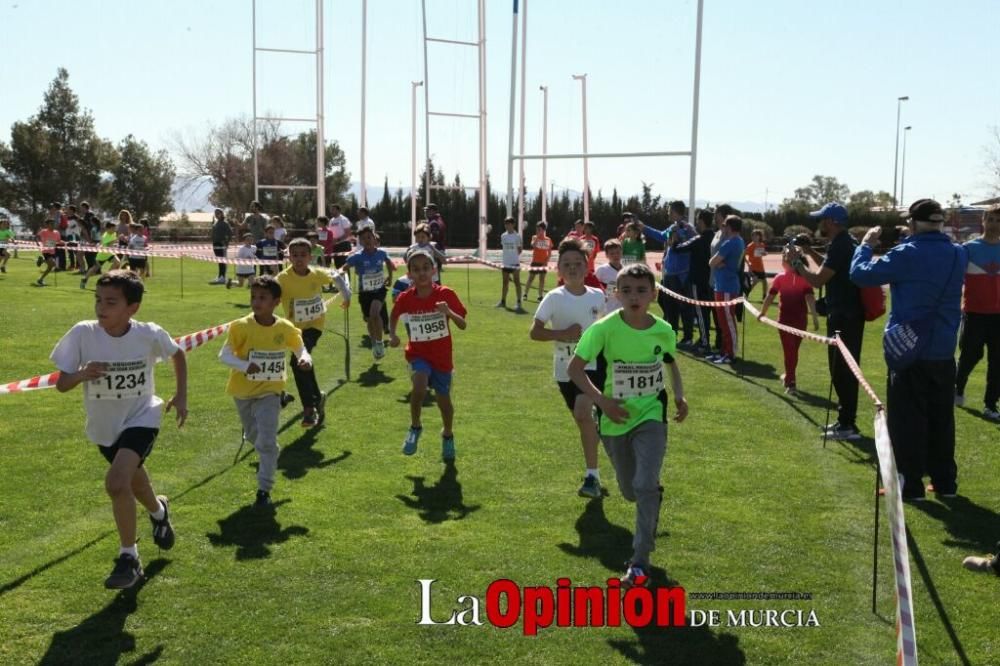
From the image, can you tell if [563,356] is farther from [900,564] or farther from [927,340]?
[900,564]

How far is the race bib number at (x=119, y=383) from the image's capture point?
18.8 ft

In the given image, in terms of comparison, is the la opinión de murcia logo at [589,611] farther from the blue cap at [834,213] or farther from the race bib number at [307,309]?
the race bib number at [307,309]

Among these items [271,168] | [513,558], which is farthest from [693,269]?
[271,168]

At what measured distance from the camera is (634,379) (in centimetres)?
582

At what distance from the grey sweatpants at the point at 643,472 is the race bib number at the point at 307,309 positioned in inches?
214

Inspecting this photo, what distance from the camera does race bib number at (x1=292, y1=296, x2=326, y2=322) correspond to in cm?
1051

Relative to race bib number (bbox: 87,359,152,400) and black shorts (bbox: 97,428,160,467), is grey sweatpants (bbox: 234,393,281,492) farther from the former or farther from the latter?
race bib number (bbox: 87,359,152,400)

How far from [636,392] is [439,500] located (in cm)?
235

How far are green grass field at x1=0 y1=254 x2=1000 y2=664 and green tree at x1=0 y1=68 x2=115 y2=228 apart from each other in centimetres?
5974

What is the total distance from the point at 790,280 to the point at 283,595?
814 centimetres

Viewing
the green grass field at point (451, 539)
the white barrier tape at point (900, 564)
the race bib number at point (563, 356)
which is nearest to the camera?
the white barrier tape at point (900, 564)

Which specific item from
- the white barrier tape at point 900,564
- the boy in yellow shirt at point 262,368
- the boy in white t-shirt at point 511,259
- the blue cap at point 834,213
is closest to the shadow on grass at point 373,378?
the boy in yellow shirt at point 262,368

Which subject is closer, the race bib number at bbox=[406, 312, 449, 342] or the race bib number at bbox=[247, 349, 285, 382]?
the race bib number at bbox=[247, 349, 285, 382]

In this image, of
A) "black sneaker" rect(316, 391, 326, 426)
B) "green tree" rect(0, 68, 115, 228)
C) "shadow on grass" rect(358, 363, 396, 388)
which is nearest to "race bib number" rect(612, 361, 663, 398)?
"black sneaker" rect(316, 391, 326, 426)
